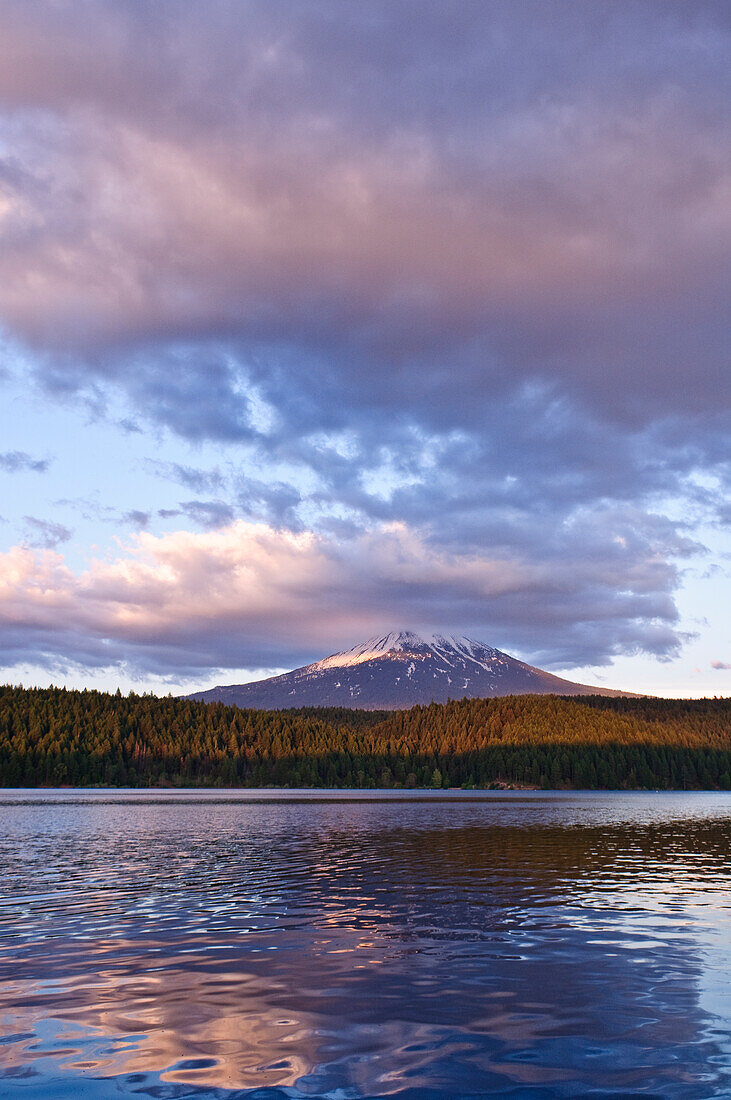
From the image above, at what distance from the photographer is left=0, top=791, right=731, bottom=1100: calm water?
14.0 m

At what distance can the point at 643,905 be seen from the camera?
111 feet

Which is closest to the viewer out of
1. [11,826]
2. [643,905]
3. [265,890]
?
[643,905]

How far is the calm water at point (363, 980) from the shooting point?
13984mm

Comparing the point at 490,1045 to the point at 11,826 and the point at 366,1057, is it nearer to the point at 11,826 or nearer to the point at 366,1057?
the point at 366,1057

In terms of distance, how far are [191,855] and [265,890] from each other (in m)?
17.5

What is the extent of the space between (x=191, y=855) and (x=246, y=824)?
Answer: 34.2 m

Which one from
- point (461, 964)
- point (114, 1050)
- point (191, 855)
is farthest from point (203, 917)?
point (191, 855)

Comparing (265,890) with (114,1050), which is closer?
(114,1050)

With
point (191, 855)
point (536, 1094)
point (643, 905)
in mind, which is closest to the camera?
point (536, 1094)

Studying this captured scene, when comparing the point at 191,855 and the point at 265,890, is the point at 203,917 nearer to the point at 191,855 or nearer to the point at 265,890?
the point at 265,890

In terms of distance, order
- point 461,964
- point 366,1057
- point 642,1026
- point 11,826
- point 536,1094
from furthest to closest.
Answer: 1. point 11,826
2. point 461,964
3. point 642,1026
4. point 366,1057
5. point 536,1094

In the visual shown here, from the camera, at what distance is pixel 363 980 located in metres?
20.7

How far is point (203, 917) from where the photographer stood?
30.2 metres

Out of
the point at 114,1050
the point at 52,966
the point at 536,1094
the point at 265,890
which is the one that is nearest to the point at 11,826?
the point at 265,890
